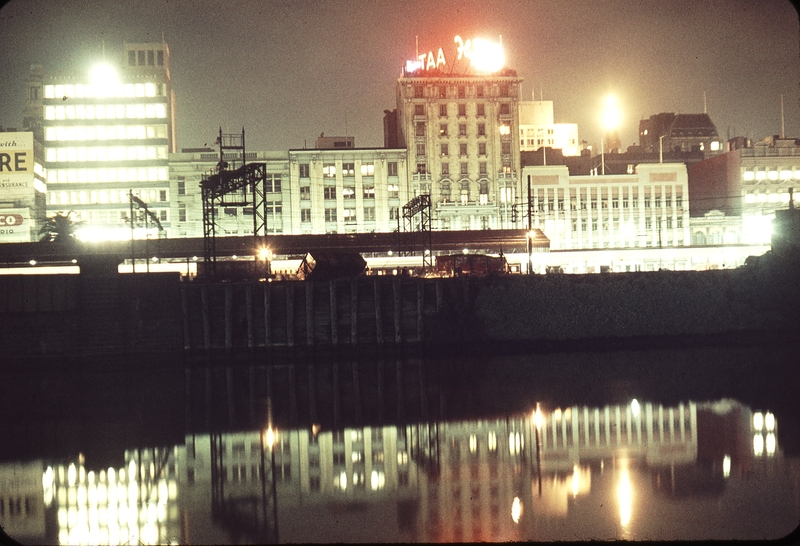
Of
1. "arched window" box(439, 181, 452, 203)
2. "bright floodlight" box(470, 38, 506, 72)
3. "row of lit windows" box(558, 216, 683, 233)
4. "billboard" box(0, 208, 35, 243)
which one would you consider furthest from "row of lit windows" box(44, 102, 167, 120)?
"row of lit windows" box(558, 216, 683, 233)

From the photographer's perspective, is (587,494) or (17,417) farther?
(17,417)

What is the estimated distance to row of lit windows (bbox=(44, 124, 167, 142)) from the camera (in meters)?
123

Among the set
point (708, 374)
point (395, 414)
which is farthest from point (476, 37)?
point (395, 414)

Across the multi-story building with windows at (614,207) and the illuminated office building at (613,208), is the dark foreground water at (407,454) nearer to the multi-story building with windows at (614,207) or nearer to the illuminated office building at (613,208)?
the illuminated office building at (613,208)

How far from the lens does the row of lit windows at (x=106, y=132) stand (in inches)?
4835

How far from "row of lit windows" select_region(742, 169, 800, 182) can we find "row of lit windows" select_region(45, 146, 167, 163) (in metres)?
79.4

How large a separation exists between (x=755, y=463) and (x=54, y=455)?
2341 cm

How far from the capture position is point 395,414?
3741 cm

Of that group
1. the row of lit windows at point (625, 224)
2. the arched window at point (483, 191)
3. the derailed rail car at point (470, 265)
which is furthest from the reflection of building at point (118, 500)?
the row of lit windows at point (625, 224)

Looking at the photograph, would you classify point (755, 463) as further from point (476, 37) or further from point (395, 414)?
point (476, 37)

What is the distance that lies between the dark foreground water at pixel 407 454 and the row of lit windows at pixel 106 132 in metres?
77.8

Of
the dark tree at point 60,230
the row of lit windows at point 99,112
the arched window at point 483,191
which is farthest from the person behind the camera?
Result: the row of lit windows at point 99,112

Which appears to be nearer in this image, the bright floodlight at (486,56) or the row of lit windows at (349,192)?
the row of lit windows at (349,192)

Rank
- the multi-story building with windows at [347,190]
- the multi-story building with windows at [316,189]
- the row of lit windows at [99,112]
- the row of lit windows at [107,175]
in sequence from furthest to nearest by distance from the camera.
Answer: the row of lit windows at [99,112] < the row of lit windows at [107,175] < the multi-story building with windows at [347,190] < the multi-story building with windows at [316,189]
